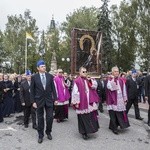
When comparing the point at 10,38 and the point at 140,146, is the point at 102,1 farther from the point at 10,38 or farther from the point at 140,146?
the point at 140,146

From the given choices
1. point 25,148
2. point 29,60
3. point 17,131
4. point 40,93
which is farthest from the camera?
point 29,60

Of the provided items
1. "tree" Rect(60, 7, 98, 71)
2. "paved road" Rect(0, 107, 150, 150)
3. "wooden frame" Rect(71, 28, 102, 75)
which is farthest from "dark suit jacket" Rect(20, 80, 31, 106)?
"tree" Rect(60, 7, 98, 71)

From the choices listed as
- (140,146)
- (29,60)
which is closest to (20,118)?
(140,146)

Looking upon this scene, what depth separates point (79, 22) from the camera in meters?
55.2

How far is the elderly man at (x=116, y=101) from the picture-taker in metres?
10.9

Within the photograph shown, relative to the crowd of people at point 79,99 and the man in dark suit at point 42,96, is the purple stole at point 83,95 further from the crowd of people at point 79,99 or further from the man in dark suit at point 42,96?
the man in dark suit at point 42,96

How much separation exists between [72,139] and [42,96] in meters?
1.38

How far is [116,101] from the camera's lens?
11.0 m

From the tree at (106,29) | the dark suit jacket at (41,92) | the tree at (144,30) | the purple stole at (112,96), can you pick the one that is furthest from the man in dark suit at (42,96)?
the tree at (106,29)

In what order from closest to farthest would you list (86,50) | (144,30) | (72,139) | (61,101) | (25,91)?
(72,139), (25,91), (61,101), (86,50), (144,30)

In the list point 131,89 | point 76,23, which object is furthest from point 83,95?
point 76,23

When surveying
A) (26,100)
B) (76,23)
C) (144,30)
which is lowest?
(26,100)

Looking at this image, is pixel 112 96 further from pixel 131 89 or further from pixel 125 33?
pixel 125 33

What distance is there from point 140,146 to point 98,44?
9.16 m
